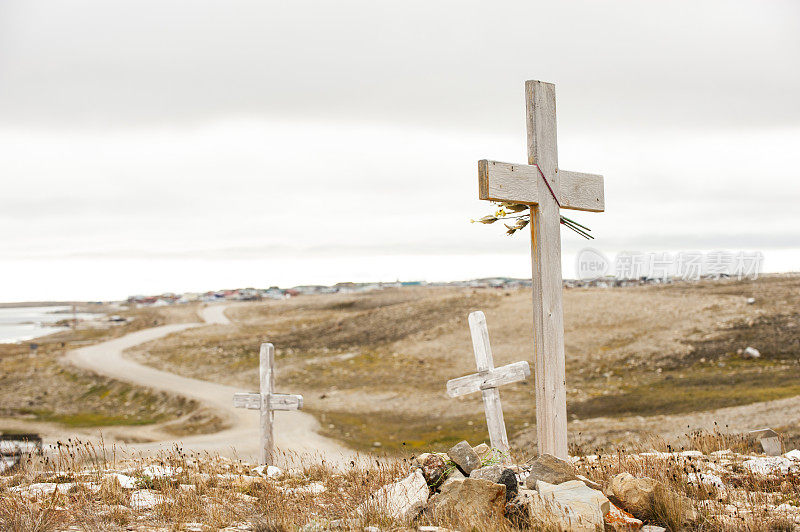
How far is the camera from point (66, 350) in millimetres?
47438

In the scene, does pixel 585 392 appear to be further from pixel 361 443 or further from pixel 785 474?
pixel 785 474

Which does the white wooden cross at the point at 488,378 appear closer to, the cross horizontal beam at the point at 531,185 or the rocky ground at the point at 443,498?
the rocky ground at the point at 443,498

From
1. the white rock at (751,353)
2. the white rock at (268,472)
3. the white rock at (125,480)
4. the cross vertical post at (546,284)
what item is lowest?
the white rock at (751,353)

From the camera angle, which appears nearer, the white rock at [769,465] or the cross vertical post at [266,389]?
the white rock at [769,465]

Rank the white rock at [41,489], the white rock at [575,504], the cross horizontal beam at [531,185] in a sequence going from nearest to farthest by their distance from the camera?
the white rock at [575,504], the cross horizontal beam at [531,185], the white rock at [41,489]

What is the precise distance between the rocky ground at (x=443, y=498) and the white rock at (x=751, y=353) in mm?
21943

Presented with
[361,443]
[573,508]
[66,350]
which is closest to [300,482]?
[573,508]

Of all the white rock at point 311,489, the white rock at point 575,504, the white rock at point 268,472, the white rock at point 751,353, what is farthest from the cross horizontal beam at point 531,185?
the white rock at point 751,353

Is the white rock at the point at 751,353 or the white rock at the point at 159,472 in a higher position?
the white rock at the point at 159,472

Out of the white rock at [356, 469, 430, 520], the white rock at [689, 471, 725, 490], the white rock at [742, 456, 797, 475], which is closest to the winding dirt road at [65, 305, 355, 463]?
the white rock at [356, 469, 430, 520]

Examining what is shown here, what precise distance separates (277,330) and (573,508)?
46767 millimetres

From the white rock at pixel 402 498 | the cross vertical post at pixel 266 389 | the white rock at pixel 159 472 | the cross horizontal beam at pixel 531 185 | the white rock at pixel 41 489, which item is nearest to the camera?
the white rock at pixel 402 498

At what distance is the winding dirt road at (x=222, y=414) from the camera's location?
749 inches

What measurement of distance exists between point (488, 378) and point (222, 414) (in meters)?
18.1
